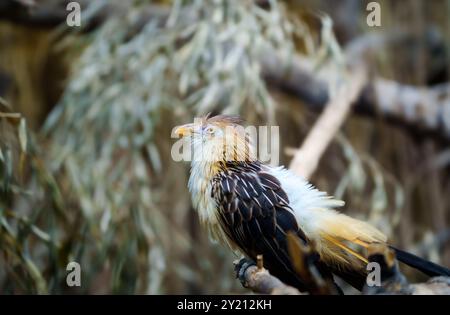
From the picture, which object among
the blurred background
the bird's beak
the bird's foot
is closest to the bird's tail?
the bird's foot

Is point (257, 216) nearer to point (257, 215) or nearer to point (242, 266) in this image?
point (257, 215)

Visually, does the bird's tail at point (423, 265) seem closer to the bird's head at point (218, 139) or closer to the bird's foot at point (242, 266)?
the bird's foot at point (242, 266)

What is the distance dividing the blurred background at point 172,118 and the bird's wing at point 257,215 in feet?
2.10

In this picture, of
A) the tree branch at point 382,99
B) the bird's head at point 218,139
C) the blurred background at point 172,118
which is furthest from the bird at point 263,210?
the tree branch at point 382,99

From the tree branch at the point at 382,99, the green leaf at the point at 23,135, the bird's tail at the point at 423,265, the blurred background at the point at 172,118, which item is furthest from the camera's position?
the tree branch at the point at 382,99

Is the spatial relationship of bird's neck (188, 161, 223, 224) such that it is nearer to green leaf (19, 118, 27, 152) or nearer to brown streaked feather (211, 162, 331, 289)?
brown streaked feather (211, 162, 331, 289)

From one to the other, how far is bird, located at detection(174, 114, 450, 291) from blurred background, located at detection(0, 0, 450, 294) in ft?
2.03

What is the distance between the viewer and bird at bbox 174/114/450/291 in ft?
6.13

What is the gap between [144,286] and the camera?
3.40m

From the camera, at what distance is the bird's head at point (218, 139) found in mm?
2080
